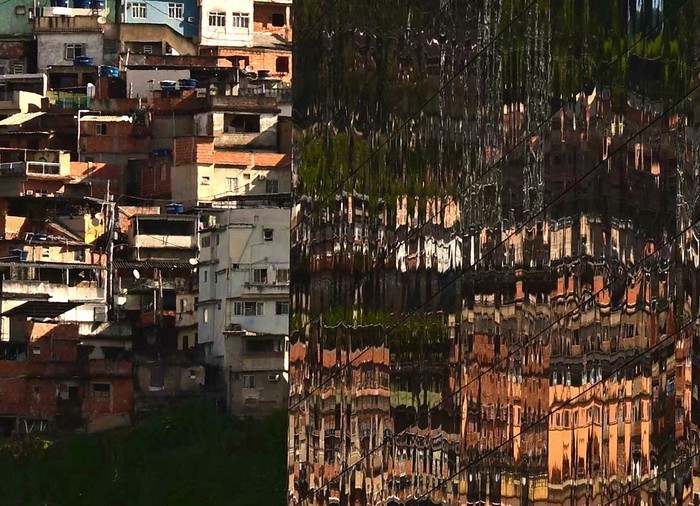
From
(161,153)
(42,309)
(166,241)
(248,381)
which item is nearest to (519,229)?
(248,381)

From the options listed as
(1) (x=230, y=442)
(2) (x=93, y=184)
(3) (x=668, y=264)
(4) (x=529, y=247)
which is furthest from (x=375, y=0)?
(2) (x=93, y=184)

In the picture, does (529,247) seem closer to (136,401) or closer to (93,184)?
(136,401)

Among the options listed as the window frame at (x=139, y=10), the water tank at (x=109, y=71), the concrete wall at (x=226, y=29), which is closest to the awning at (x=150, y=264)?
the water tank at (x=109, y=71)

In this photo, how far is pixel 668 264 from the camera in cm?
293

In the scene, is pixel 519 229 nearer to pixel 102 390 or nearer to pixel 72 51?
pixel 102 390

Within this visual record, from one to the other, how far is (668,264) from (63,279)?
68.8 feet

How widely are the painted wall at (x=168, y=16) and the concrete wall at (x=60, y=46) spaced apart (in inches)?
26.3

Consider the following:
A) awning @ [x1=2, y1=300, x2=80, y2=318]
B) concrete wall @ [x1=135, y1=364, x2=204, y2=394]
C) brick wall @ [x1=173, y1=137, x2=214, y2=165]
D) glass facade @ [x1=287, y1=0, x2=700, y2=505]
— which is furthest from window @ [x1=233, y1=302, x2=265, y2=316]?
glass facade @ [x1=287, y1=0, x2=700, y2=505]

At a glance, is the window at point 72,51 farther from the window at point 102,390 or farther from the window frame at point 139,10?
the window at point 102,390

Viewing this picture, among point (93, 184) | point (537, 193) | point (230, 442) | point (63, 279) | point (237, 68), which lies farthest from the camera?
point (237, 68)

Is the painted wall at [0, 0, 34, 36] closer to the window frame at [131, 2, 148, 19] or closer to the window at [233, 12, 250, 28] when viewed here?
the window frame at [131, 2, 148, 19]

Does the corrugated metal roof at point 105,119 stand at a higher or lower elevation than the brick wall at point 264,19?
lower

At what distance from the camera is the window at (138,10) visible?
2888 centimetres

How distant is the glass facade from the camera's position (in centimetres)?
294
